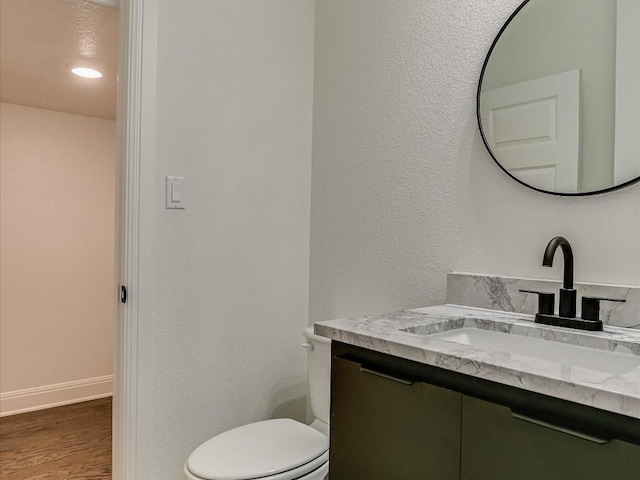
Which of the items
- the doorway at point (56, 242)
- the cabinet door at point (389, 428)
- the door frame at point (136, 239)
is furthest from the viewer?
the doorway at point (56, 242)

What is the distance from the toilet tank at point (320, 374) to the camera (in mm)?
1663

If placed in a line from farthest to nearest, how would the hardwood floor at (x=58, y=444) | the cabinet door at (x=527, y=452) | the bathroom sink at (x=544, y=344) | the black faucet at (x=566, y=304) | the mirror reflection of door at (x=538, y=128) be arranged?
the hardwood floor at (x=58, y=444) < the mirror reflection of door at (x=538, y=128) < the black faucet at (x=566, y=304) < the bathroom sink at (x=544, y=344) < the cabinet door at (x=527, y=452)

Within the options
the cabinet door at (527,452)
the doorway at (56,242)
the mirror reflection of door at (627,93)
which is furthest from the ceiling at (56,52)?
the cabinet door at (527,452)

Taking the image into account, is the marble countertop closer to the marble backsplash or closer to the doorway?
the marble backsplash

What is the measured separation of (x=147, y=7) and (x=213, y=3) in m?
0.28

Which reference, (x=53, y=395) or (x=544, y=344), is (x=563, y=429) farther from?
(x=53, y=395)

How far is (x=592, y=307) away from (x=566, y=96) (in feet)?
1.90

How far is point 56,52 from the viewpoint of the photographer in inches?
84.6

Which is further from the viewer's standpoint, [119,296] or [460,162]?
[119,296]

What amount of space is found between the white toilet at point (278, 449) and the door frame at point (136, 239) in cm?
33

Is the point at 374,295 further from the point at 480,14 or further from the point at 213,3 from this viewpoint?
the point at 213,3

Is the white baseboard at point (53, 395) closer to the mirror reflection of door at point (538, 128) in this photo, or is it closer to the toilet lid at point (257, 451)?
the toilet lid at point (257, 451)

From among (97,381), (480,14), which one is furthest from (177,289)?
(97,381)

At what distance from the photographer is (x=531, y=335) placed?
1.12 m
